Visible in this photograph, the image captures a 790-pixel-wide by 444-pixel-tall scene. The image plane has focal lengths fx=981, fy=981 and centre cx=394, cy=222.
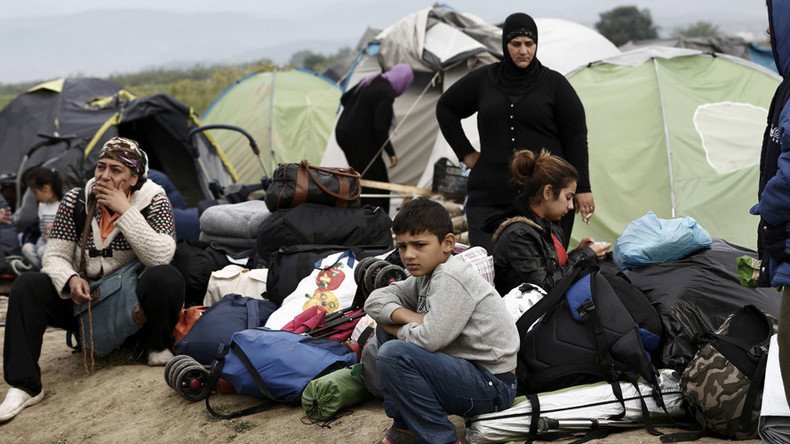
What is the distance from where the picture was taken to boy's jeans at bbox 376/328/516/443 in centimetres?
380

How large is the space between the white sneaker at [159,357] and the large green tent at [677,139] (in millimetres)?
3211

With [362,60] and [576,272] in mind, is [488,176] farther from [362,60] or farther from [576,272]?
[362,60]

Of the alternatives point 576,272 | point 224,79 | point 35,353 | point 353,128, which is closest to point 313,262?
point 35,353

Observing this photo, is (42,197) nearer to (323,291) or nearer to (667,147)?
(323,291)

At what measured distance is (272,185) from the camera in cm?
640

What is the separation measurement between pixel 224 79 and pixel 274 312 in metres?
29.6

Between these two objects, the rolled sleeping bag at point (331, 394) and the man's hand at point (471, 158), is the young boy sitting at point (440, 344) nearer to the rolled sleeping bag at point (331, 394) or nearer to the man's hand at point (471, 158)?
the rolled sleeping bag at point (331, 394)

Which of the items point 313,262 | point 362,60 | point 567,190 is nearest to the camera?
point 567,190

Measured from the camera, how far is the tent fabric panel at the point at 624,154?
7375 millimetres

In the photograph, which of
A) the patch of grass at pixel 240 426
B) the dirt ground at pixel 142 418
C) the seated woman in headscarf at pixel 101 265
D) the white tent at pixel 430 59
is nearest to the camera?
the dirt ground at pixel 142 418

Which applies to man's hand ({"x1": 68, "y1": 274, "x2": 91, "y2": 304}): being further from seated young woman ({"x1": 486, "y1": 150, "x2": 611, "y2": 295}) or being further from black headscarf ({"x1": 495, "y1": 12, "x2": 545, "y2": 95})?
black headscarf ({"x1": 495, "y1": 12, "x2": 545, "y2": 95})

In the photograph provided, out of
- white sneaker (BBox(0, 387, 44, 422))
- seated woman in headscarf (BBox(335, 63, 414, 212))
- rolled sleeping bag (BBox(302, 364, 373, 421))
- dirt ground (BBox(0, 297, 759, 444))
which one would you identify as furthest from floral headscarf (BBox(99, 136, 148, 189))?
seated woman in headscarf (BBox(335, 63, 414, 212))

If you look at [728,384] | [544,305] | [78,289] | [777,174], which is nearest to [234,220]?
[78,289]

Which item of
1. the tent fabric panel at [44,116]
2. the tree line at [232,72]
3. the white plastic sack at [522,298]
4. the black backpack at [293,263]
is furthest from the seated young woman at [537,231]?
the tree line at [232,72]
